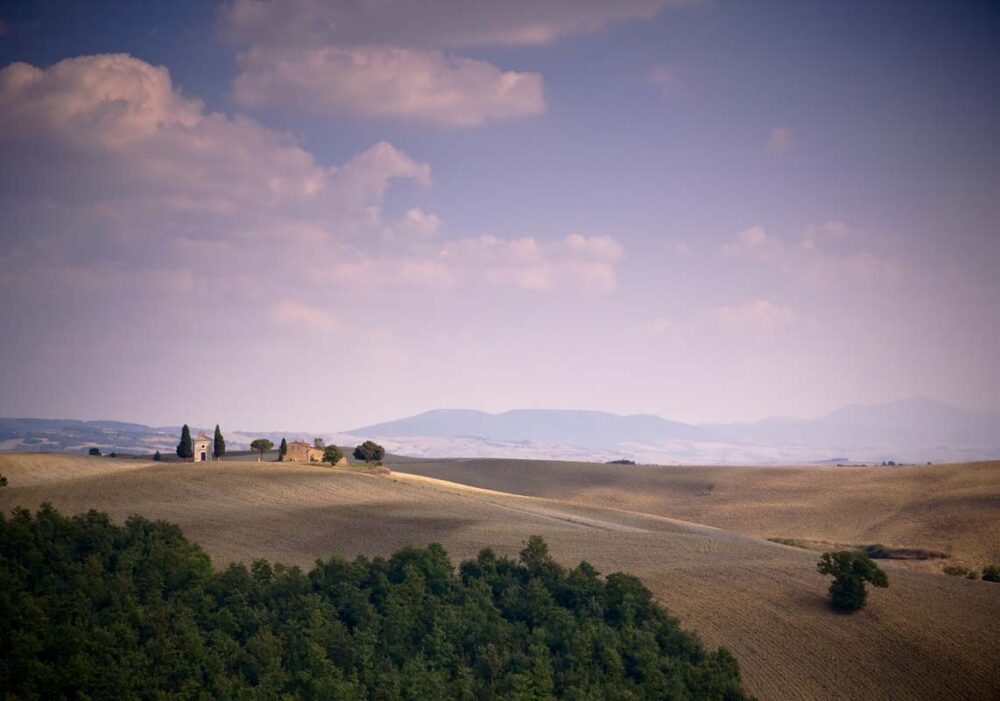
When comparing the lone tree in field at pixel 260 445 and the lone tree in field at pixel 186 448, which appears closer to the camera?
the lone tree in field at pixel 260 445

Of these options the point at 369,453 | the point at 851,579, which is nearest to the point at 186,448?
the point at 369,453

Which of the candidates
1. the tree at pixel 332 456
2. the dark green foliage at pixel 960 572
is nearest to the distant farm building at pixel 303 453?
the tree at pixel 332 456

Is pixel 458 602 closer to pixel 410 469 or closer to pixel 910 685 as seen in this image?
pixel 910 685

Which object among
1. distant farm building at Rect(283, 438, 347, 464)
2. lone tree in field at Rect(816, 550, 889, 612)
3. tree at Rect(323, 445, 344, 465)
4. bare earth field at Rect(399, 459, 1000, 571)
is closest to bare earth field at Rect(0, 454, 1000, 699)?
bare earth field at Rect(399, 459, 1000, 571)

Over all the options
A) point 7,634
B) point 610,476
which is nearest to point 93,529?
point 7,634

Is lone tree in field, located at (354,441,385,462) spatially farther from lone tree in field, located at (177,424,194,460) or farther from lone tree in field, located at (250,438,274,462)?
lone tree in field, located at (177,424,194,460)

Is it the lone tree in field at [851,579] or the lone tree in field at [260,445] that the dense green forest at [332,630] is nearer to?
the lone tree in field at [851,579]

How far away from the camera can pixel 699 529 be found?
85.6 m

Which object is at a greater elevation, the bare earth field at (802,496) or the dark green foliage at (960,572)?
the bare earth field at (802,496)

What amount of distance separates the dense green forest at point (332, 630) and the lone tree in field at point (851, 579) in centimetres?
1099

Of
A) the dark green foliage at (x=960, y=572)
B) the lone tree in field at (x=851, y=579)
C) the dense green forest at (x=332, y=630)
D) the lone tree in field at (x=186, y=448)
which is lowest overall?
the dense green forest at (x=332, y=630)

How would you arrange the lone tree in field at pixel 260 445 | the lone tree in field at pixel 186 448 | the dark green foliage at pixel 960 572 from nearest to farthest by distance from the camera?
the dark green foliage at pixel 960 572
the lone tree in field at pixel 260 445
the lone tree in field at pixel 186 448

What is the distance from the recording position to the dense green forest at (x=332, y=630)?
41.0 metres

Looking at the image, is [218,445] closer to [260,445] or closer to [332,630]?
[260,445]
